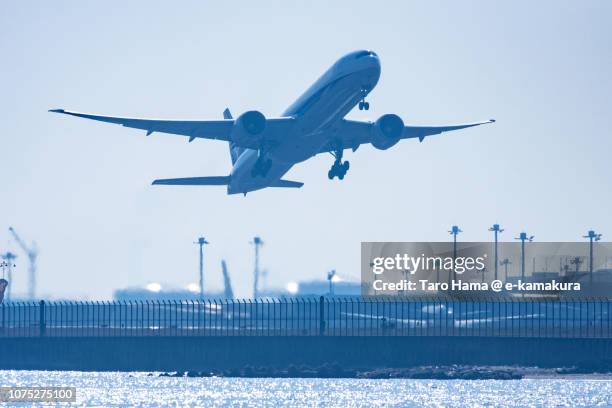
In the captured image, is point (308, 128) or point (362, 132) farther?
point (362, 132)

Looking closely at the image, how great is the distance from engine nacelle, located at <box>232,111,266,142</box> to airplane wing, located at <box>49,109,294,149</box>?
484mm

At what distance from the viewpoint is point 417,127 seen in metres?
133

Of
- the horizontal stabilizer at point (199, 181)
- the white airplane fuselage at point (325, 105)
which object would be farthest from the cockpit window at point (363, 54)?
the horizontal stabilizer at point (199, 181)

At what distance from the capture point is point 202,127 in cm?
12469

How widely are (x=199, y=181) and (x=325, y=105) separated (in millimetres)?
23279

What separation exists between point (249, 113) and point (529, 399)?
27004 millimetres

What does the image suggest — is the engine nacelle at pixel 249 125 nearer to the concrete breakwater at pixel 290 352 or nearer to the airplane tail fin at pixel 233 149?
the airplane tail fin at pixel 233 149

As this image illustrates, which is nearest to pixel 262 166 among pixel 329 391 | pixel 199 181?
pixel 199 181

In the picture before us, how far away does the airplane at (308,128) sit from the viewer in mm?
116062

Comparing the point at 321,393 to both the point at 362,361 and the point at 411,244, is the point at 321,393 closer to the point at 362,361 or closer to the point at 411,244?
the point at 362,361

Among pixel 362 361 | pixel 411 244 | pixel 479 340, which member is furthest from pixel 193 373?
pixel 411 244

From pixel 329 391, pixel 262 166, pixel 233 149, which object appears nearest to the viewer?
pixel 262 166

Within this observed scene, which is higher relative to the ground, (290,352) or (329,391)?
(290,352)

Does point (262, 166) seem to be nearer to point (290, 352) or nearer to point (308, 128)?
point (308, 128)
